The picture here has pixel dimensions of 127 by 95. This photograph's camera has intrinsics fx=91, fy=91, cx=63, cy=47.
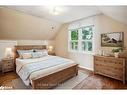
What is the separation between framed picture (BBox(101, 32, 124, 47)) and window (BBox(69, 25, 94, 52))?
0.35 metres

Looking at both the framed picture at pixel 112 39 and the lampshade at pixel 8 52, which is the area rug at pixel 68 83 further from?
the framed picture at pixel 112 39

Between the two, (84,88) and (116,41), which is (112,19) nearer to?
(116,41)

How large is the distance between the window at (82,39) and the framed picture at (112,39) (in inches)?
13.8

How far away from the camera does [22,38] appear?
5.36ft

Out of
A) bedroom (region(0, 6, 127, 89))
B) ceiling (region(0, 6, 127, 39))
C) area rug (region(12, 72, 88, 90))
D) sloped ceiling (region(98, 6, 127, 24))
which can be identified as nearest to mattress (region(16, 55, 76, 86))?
bedroom (region(0, 6, 127, 89))

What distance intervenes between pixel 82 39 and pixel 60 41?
0.39 metres

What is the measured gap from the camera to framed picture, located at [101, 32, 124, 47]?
1.52 metres

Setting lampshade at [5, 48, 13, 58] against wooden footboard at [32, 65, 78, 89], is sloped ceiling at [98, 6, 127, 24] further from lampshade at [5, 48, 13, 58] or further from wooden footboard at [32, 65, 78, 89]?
lampshade at [5, 48, 13, 58]

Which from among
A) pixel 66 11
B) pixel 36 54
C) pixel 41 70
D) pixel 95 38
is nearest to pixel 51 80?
pixel 41 70

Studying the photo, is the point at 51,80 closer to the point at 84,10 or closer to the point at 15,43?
the point at 15,43

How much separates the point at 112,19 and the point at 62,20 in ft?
2.48

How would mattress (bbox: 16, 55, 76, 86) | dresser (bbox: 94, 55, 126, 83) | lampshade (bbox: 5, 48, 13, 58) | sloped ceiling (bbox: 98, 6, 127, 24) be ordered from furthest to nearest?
dresser (bbox: 94, 55, 126, 83) → mattress (bbox: 16, 55, 76, 86) → lampshade (bbox: 5, 48, 13, 58) → sloped ceiling (bbox: 98, 6, 127, 24)

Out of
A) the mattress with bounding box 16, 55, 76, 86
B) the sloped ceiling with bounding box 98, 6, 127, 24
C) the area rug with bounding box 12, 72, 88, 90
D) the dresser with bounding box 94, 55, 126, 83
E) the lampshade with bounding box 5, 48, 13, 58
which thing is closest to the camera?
the sloped ceiling with bounding box 98, 6, 127, 24
